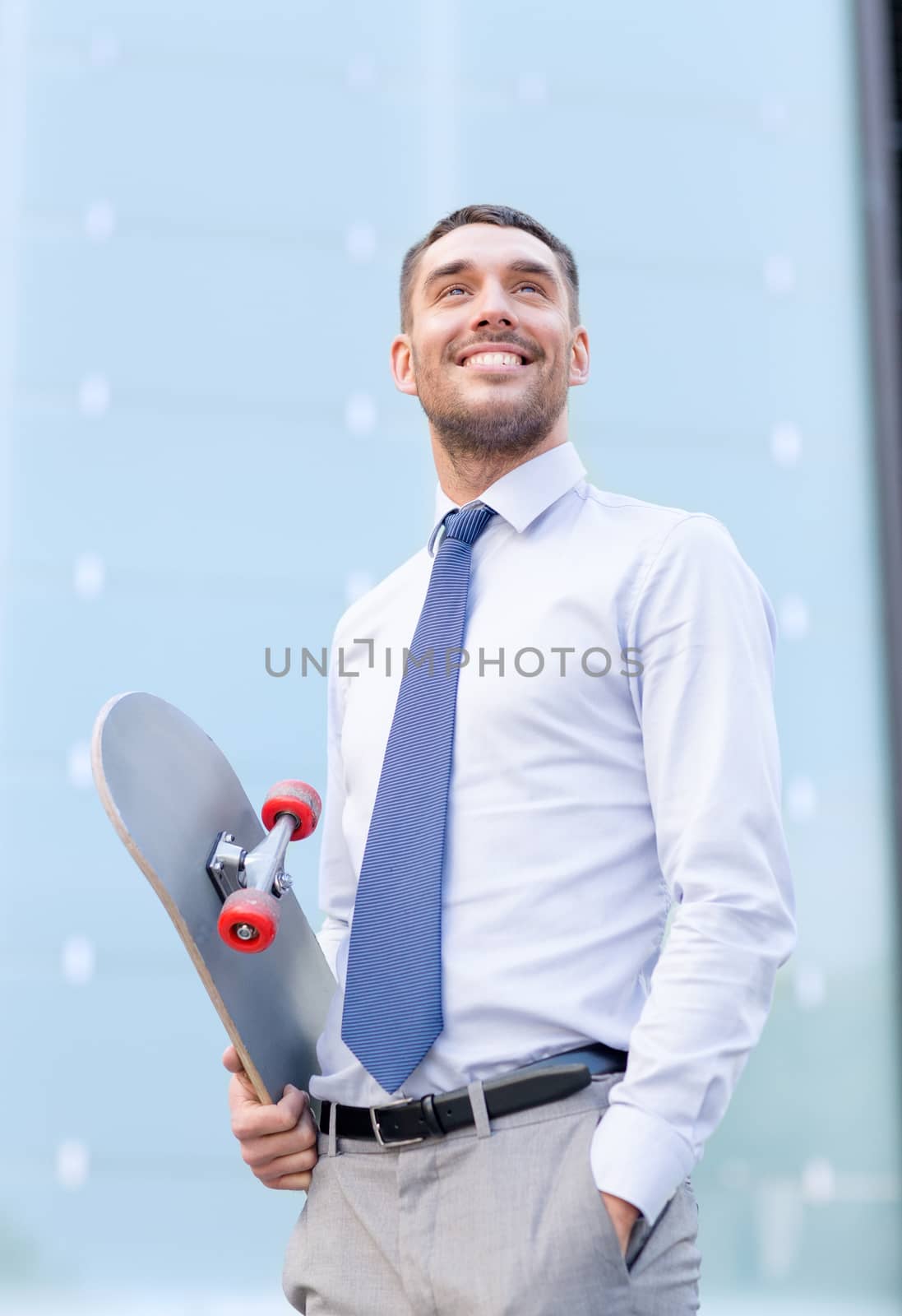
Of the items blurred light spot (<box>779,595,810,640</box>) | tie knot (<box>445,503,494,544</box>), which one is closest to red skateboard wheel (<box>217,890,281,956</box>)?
tie knot (<box>445,503,494,544</box>)

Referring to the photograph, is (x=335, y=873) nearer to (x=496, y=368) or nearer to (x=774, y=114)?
(x=496, y=368)

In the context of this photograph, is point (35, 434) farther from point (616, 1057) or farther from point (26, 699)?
point (616, 1057)

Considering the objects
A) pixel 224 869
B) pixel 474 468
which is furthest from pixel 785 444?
pixel 224 869

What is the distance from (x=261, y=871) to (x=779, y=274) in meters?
2.19

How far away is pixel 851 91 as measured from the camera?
3.07 meters

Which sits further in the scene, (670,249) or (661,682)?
(670,249)

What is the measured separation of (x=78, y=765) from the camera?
2.53m

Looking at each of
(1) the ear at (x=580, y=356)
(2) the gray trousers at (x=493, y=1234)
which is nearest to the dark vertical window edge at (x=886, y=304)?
(1) the ear at (x=580, y=356)

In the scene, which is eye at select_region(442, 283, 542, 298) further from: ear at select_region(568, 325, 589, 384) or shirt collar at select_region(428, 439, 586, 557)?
shirt collar at select_region(428, 439, 586, 557)

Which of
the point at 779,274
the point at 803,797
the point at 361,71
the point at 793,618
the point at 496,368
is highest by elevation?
the point at 361,71

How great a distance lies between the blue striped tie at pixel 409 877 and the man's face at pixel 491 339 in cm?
18

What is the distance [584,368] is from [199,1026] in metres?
1.49

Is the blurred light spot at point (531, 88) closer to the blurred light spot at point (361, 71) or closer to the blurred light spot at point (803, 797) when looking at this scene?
the blurred light spot at point (361, 71)

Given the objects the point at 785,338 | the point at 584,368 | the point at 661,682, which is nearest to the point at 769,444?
the point at 785,338
